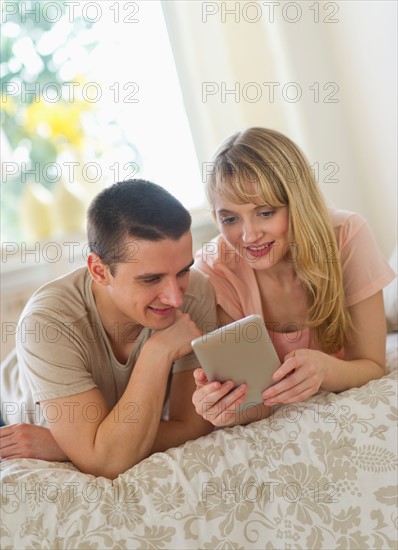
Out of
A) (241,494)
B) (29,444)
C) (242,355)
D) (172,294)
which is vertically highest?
(172,294)

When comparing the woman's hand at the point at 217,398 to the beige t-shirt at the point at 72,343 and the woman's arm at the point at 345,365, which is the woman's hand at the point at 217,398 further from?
the beige t-shirt at the point at 72,343

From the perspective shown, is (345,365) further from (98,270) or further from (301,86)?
(301,86)

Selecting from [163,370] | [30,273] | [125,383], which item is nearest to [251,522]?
[163,370]

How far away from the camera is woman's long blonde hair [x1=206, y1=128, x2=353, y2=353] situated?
155cm

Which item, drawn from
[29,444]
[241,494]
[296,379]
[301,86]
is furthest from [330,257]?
[301,86]

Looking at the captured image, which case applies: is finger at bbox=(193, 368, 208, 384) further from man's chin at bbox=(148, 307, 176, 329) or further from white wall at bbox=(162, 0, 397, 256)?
white wall at bbox=(162, 0, 397, 256)

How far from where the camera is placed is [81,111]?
277cm

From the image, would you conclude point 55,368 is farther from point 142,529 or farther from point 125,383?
point 142,529

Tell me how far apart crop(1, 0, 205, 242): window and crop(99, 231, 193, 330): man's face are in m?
1.18

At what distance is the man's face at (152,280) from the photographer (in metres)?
1.44

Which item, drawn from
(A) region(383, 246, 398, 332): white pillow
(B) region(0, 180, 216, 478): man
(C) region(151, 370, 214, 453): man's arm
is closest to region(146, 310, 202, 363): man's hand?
(B) region(0, 180, 216, 478): man

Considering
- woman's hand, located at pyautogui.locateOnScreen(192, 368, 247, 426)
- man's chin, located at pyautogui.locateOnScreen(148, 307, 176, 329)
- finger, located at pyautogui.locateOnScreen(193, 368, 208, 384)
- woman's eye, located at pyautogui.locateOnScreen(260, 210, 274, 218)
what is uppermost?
woman's eye, located at pyautogui.locateOnScreen(260, 210, 274, 218)

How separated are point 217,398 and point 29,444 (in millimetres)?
424

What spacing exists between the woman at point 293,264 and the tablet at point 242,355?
11cm
